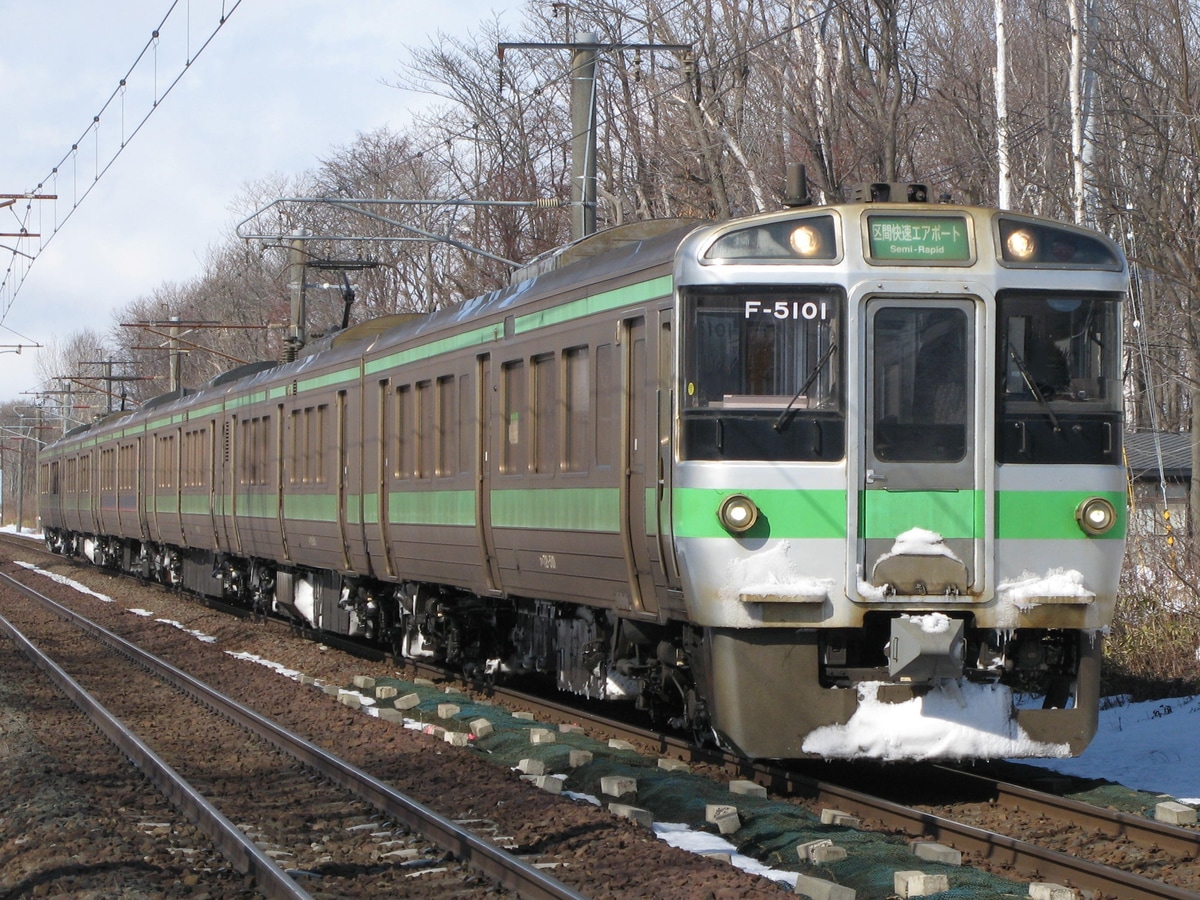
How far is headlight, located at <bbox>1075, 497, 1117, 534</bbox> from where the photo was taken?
8227 mm

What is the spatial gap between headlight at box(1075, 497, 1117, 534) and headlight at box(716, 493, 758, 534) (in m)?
1.66

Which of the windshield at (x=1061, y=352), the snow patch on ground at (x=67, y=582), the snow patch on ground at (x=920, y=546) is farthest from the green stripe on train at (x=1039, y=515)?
the snow patch on ground at (x=67, y=582)

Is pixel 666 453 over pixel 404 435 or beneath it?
beneath

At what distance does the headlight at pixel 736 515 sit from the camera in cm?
802

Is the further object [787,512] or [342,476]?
[342,476]

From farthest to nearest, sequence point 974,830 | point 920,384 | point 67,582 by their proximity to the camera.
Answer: point 67,582 < point 920,384 < point 974,830

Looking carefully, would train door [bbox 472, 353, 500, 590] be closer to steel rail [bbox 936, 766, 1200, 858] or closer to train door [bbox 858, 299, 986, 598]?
train door [bbox 858, 299, 986, 598]

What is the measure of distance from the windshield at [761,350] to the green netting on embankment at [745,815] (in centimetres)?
199

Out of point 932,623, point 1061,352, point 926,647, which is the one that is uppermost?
point 1061,352

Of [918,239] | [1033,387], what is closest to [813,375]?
[918,239]

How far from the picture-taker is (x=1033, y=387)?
324 inches

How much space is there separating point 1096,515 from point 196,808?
4.80 meters

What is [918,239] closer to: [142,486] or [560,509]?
[560,509]

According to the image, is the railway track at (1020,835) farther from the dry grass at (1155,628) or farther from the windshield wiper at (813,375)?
the dry grass at (1155,628)
